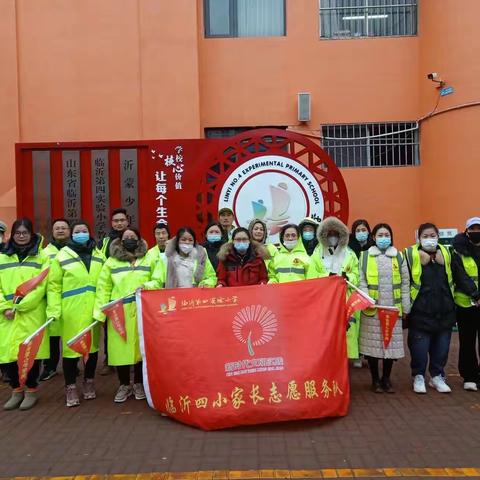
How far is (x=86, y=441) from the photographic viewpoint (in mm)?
4273

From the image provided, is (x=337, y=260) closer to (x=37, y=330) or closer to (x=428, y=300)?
(x=428, y=300)

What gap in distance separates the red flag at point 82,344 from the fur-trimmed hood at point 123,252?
75 centimetres

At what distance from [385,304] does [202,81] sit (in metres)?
7.39

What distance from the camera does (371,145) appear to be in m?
11.2

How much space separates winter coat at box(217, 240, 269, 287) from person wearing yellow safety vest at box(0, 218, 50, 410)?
5.64 feet

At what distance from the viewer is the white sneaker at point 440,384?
17.6ft

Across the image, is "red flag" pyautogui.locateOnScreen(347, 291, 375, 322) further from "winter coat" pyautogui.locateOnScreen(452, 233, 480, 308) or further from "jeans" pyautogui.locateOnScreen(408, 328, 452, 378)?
"winter coat" pyautogui.locateOnScreen(452, 233, 480, 308)

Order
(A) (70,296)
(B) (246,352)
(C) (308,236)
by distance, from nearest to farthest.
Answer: (B) (246,352) → (A) (70,296) → (C) (308,236)

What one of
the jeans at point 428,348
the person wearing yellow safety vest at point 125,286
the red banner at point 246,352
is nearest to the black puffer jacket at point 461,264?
the jeans at point 428,348

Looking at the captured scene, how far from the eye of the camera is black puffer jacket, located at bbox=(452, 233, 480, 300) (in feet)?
17.3

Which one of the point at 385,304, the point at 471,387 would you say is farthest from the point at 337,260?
the point at 471,387

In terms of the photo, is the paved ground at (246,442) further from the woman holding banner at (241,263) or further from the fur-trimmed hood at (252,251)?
the fur-trimmed hood at (252,251)

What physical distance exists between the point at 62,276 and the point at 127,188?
11.9ft

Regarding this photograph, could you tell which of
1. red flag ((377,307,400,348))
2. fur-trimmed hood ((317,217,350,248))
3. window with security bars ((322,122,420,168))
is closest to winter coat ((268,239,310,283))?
fur-trimmed hood ((317,217,350,248))
